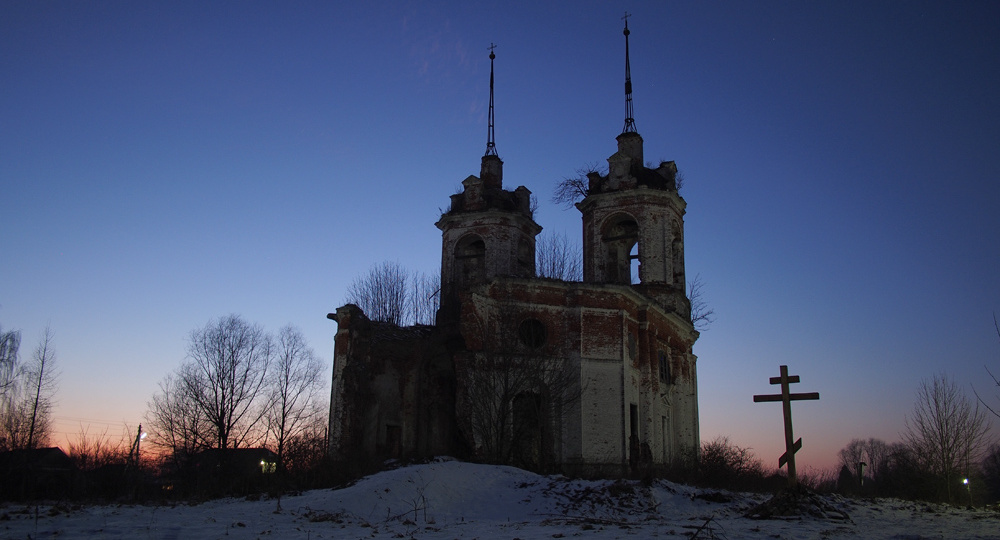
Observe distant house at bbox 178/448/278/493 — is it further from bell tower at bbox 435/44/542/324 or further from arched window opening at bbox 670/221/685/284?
arched window opening at bbox 670/221/685/284

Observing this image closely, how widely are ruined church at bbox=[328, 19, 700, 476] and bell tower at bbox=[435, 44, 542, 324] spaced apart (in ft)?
0.17

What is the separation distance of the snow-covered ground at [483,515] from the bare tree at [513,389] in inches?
156

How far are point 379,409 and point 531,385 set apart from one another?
5476 millimetres

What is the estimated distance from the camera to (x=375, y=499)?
13.3m

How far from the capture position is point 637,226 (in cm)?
2738

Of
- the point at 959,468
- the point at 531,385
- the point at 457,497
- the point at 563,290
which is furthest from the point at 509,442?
the point at 959,468

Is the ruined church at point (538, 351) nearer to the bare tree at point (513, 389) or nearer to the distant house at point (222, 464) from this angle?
the bare tree at point (513, 389)

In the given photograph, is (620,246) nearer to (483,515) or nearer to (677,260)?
(677,260)

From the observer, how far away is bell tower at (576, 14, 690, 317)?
26.1m

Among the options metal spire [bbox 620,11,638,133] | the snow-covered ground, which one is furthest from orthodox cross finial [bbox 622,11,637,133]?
the snow-covered ground

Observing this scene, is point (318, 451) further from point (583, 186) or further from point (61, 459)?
point (61, 459)

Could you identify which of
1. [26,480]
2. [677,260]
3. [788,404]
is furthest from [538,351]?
[26,480]

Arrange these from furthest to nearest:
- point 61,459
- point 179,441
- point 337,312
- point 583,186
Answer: point 61,459 < point 179,441 < point 583,186 < point 337,312

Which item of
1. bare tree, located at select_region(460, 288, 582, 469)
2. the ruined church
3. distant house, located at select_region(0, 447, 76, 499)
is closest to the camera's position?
distant house, located at select_region(0, 447, 76, 499)
